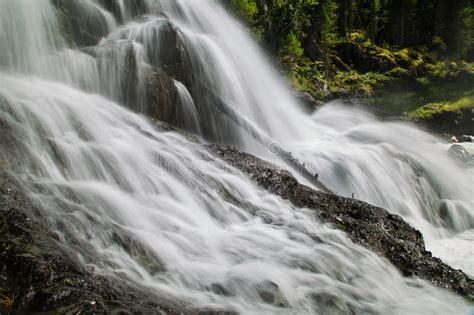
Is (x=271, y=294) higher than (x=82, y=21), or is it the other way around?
(x=82, y=21)

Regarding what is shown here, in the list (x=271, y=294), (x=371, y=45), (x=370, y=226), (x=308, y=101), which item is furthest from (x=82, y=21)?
(x=371, y=45)

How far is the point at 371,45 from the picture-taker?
1314 inches

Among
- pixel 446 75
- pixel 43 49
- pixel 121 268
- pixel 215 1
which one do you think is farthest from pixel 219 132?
pixel 446 75

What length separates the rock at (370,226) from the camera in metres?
7.05

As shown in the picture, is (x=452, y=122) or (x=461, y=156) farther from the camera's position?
(x=452, y=122)

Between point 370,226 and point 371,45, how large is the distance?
93.9 ft

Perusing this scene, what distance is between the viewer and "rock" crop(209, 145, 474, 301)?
7.05m

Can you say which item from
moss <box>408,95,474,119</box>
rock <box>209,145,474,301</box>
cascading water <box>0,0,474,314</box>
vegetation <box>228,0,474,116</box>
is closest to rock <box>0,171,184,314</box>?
cascading water <box>0,0,474,314</box>

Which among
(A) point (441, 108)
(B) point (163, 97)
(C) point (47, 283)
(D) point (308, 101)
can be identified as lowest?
(A) point (441, 108)

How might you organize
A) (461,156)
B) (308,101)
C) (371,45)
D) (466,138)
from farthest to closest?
(371,45) → (466,138) → (308,101) → (461,156)

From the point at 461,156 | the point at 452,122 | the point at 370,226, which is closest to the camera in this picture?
the point at 370,226

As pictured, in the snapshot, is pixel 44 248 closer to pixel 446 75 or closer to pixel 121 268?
pixel 121 268

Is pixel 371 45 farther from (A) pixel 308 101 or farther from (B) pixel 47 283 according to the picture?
(B) pixel 47 283

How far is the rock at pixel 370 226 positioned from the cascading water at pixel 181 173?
276 millimetres
